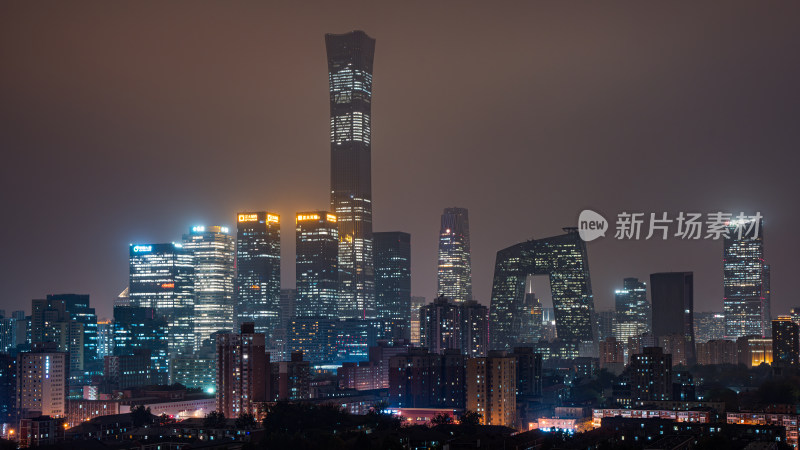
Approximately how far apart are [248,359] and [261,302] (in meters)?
89.6

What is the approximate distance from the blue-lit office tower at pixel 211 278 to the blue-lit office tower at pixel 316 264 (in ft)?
37.4

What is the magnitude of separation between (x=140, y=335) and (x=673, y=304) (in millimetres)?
72730

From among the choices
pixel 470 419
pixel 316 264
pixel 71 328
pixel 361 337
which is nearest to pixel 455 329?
pixel 361 337

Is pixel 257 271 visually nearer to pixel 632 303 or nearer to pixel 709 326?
pixel 632 303

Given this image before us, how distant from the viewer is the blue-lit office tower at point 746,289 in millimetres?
161188

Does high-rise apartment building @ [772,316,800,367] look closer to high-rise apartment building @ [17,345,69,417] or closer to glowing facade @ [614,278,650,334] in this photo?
glowing facade @ [614,278,650,334]

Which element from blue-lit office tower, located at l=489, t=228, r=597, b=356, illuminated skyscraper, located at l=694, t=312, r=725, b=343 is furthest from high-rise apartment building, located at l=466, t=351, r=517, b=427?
illuminated skyscraper, located at l=694, t=312, r=725, b=343

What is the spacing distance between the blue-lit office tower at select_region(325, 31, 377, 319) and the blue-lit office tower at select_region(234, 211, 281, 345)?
15121 millimetres

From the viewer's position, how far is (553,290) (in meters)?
176

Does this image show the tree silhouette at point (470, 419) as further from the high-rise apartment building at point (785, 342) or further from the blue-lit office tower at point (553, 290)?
the blue-lit office tower at point (553, 290)

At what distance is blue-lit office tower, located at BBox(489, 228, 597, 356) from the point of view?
6698 inches

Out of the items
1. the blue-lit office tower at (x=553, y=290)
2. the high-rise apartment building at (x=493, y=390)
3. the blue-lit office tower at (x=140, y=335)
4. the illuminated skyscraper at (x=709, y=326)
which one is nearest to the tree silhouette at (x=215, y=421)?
the high-rise apartment building at (x=493, y=390)

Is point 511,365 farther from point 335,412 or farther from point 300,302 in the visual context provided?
point 300,302

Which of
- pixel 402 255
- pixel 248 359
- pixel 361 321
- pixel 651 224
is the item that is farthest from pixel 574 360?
pixel 651 224
